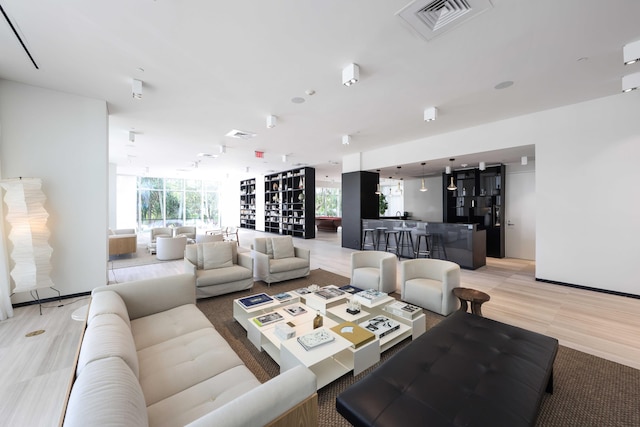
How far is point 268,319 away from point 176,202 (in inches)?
571

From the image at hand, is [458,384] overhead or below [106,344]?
below

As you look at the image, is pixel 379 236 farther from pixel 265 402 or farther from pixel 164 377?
pixel 265 402

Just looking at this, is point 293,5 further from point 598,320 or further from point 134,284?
point 598,320

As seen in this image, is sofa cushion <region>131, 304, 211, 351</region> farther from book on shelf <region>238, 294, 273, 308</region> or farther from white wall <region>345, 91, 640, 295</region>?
white wall <region>345, 91, 640, 295</region>

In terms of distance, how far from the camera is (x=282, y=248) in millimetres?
5086

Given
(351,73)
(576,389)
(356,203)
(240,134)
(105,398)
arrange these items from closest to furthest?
(105,398) < (576,389) < (351,73) < (240,134) < (356,203)

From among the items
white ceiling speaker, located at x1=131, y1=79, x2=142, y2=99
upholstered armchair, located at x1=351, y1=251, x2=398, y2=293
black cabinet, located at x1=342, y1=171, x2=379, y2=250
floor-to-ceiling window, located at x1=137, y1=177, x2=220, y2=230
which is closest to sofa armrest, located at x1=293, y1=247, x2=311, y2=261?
upholstered armchair, located at x1=351, y1=251, x2=398, y2=293

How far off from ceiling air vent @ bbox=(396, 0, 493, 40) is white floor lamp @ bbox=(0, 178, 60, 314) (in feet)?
16.8

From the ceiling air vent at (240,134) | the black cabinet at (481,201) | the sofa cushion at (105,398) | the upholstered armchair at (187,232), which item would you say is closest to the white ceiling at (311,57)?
the ceiling air vent at (240,134)

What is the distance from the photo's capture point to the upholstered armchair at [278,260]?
458cm

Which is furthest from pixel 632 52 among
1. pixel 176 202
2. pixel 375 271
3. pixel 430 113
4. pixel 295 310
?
pixel 176 202

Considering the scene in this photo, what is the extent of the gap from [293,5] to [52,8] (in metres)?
2.21

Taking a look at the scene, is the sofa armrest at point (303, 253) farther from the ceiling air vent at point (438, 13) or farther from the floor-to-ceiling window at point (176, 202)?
the floor-to-ceiling window at point (176, 202)

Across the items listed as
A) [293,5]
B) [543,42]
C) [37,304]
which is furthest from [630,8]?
[37,304]
